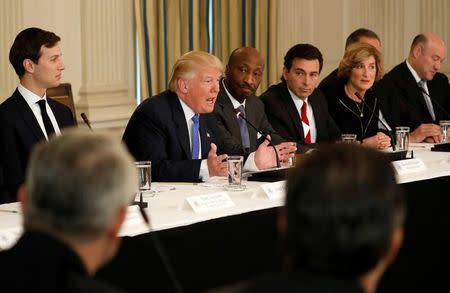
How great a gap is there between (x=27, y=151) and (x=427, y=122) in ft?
9.91

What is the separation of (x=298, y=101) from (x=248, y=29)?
7.63 ft

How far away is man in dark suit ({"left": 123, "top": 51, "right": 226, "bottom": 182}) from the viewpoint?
4531mm

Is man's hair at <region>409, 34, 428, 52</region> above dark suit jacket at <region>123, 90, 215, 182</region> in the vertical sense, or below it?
above

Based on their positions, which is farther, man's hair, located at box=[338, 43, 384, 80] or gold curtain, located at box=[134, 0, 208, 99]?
gold curtain, located at box=[134, 0, 208, 99]

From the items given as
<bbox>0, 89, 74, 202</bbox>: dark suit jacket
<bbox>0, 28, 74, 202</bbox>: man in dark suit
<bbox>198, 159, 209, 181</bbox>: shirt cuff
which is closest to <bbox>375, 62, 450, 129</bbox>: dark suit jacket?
<bbox>198, 159, 209, 181</bbox>: shirt cuff

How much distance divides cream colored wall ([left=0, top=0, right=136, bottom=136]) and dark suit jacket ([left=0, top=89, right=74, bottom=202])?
1776mm

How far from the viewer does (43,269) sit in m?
1.53

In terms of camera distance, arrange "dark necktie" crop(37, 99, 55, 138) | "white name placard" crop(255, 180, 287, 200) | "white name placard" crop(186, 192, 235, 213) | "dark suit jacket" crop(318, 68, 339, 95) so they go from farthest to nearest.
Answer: "dark suit jacket" crop(318, 68, 339, 95) → "dark necktie" crop(37, 99, 55, 138) → "white name placard" crop(255, 180, 287, 200) → "white name placard" crop(186, 192, 235, 213)

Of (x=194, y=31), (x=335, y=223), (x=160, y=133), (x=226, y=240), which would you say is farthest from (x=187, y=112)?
(x=335, y=223)

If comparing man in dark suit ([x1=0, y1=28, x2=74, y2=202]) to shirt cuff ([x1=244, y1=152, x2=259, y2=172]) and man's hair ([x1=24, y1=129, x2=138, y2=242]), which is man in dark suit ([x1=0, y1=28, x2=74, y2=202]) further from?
man's hair ([x1=24, y1=129, x2=138, y2=242])

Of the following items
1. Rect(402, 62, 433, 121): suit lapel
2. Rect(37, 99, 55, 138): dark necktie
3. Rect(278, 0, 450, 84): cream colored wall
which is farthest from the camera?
Rect(278, 0, 450, 84): cream colored wall

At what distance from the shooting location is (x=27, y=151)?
170 inches

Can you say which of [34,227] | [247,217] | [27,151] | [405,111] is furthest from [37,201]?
[405,111]

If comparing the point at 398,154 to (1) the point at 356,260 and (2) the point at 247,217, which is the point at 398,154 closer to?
(2) the point at 247,217
